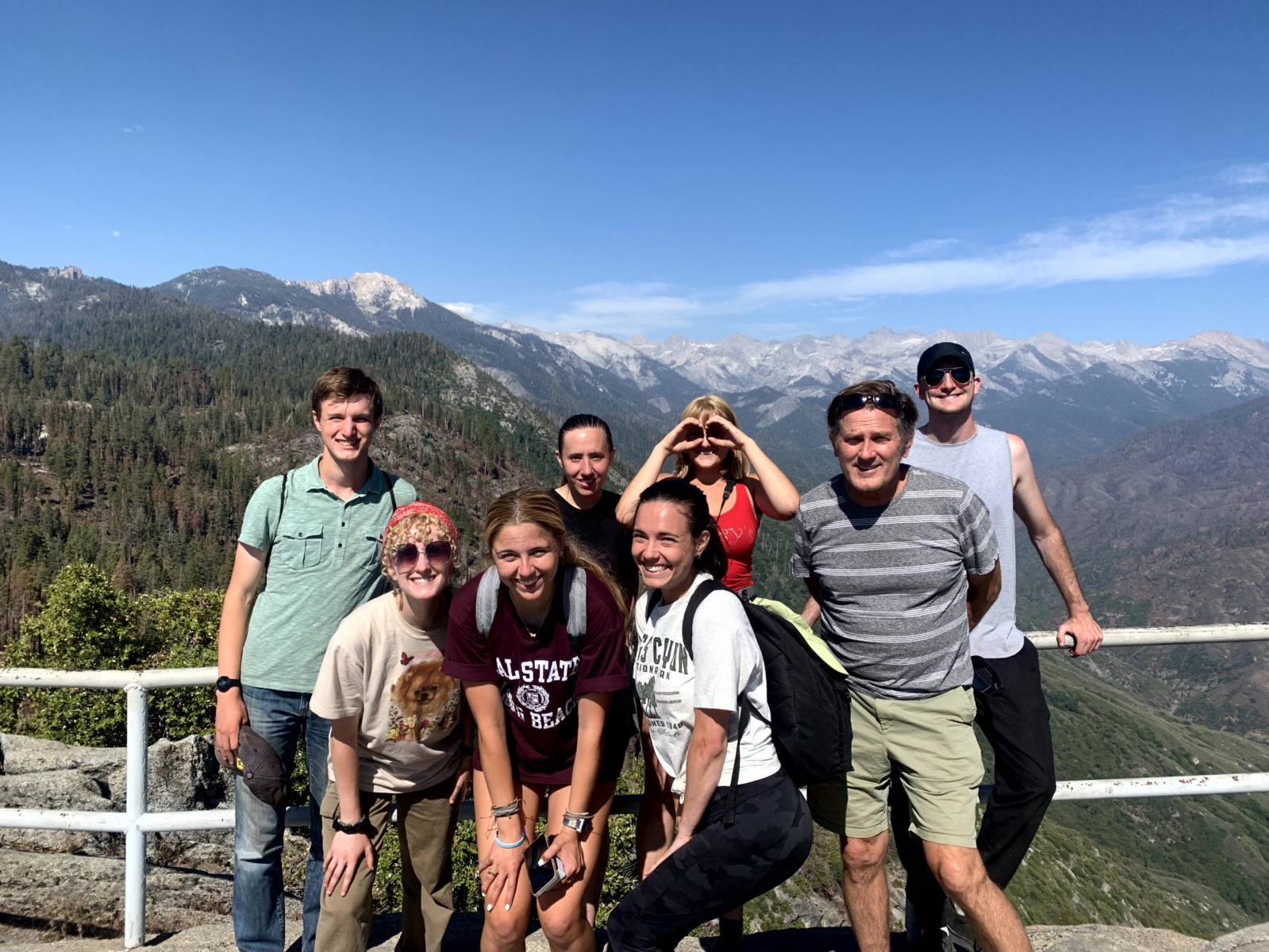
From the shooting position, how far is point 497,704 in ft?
12.1

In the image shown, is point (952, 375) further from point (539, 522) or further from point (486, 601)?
point (486, 601)

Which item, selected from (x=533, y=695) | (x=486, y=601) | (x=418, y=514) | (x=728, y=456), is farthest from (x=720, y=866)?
(x=728, y=456)

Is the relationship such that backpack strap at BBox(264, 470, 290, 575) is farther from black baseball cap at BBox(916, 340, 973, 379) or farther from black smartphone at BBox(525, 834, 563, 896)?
black baseball cap at BBox(916, 340, 973, 379)

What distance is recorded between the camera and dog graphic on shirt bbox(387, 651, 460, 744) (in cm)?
384

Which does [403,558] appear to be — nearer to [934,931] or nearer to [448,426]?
[934,931]

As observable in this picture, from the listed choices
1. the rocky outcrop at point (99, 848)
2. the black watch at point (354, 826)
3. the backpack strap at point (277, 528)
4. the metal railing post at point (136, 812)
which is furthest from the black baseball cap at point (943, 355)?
the rocky outcrop at point (99, 848)

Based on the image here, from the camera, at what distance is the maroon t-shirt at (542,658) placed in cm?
363

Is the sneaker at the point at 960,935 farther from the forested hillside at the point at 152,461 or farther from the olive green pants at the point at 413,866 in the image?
the forested hillside at the point at 152,461

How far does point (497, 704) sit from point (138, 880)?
2363mm

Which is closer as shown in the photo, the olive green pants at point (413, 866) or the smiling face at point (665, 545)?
the smiling face at point (665, 545)

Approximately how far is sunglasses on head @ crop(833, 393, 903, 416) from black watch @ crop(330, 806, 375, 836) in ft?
10.4

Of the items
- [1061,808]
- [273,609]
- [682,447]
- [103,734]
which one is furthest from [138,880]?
[1061,808]

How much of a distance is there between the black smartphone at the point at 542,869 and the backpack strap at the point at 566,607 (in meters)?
0.99

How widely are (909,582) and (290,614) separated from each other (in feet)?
10.7
